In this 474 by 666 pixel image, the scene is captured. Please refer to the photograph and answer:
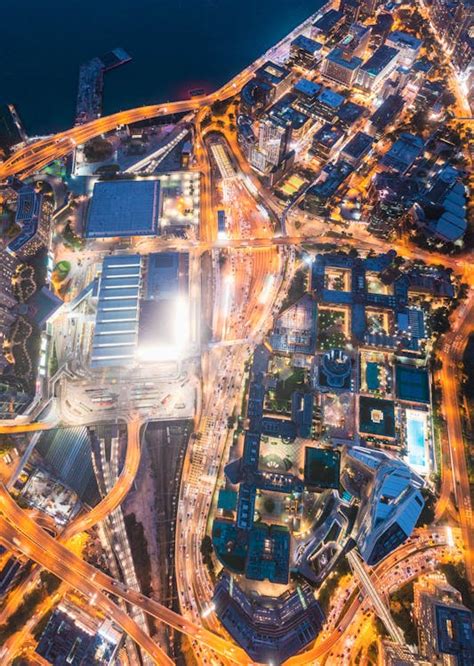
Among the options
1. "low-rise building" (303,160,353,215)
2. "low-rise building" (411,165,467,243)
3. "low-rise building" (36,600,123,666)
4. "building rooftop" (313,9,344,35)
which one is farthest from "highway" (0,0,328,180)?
"low-rise building" (36,600,123,666)

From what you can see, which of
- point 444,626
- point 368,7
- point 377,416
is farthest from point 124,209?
point 368,7

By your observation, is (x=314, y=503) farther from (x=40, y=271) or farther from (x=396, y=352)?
(x=40, y=271)

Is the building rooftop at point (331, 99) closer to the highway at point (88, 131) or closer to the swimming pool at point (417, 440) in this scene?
the highway at point (88, 131)

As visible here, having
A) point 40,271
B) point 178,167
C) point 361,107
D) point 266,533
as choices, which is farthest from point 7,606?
point 361,107

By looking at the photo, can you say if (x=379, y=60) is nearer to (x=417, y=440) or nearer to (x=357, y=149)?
(x=357, y=149)

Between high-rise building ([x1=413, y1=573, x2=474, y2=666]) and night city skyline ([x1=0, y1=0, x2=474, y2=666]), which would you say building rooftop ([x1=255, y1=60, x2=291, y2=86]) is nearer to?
night city skyline ([x1=0, y1=0, x2=474, y2=666])

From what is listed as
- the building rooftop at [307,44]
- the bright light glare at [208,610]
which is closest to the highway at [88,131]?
the building rooftop at [307,44]
